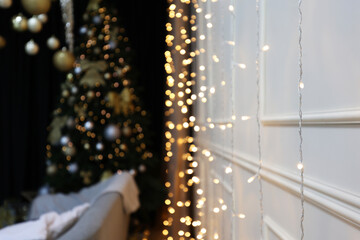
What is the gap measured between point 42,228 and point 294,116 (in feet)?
4.39

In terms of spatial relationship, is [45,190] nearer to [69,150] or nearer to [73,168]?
[73,168]

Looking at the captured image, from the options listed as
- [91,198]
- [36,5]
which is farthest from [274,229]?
[91,198]

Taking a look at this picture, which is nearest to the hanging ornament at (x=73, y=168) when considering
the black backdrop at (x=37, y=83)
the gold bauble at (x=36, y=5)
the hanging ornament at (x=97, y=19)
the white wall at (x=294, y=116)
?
the black backdrop at (x=37, y=83)

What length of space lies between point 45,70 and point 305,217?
4895 mm

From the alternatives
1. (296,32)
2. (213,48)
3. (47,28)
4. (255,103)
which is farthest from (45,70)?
(296,32)

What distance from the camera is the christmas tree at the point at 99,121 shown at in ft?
14.4

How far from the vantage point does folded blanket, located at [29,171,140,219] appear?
126 inches

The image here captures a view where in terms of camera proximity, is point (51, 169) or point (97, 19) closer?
point (51, 169)

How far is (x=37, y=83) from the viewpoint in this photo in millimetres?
5422

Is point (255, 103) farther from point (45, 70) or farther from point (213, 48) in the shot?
point (45, 70)

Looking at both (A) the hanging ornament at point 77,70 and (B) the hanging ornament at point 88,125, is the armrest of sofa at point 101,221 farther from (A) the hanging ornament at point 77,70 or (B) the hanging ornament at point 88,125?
(A) the hanging ornament at point 77,70

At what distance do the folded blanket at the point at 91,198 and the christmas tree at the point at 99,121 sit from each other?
429mm

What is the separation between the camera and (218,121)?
2494 millimetres

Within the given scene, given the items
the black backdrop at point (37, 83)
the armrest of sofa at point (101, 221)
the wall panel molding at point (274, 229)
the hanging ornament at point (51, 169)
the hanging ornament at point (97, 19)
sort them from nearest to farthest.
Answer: the wall panel molding at point (274, 229) < the armrest of sofa at point (101, 221) < the hanging ornament at point (51, 169) < the hanging ornament at point (97, 19) < the black backdrop at point (37, 83)
